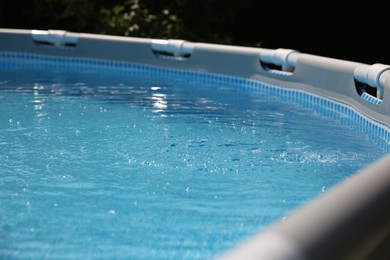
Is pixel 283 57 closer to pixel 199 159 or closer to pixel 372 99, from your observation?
pixel 372 99

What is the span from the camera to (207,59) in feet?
26.9

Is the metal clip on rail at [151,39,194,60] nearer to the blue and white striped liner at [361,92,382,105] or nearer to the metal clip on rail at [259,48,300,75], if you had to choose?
the metal clip on rail at [259,48,300,75]


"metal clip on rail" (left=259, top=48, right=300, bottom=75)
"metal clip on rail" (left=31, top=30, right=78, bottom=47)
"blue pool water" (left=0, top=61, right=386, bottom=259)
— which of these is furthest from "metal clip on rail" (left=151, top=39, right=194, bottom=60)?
"blue pool water" (left=0, top=61, right=386, bottom=259)

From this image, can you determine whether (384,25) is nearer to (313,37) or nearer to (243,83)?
(313,37)

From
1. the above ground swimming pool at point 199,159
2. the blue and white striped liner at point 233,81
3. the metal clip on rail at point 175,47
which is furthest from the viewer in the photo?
the metal clip on rail at point 175,47

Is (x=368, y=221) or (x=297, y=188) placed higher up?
(x=368, y=221)

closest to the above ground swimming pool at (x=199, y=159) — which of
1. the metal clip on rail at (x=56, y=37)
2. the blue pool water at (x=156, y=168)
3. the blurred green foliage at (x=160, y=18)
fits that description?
the blue pool water at (x=156, y=168)

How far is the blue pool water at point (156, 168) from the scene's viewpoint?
2.87 meters

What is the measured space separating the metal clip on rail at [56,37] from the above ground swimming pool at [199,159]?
1220 mm

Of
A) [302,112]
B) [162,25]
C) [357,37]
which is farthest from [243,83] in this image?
[162,25]

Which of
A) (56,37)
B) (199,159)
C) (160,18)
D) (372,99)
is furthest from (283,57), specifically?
(160,18)

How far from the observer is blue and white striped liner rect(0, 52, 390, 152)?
17.5ft

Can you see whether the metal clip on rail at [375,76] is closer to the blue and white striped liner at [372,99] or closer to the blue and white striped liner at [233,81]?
the blue and white striped liner at [372,99]

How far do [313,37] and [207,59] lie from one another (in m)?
2.38
